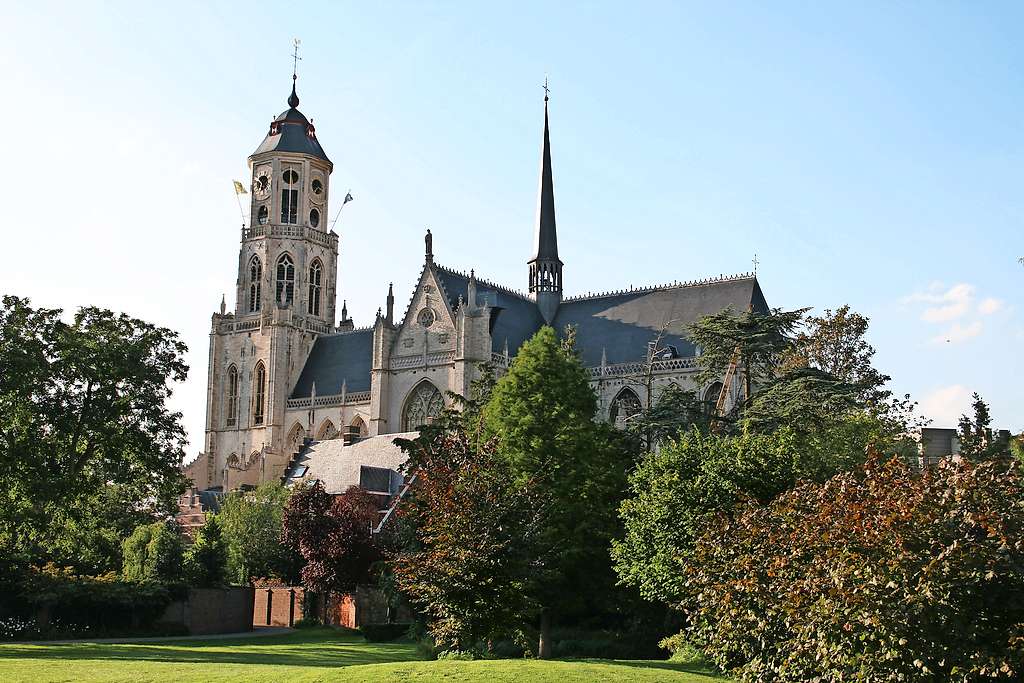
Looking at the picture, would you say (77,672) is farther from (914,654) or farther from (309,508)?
(309,508)

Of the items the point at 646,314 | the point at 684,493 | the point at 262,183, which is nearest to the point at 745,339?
the point at 684,493

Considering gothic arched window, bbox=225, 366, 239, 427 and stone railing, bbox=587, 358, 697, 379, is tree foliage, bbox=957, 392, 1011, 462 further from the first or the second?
gothic arched window, bbox=225, 366, 239, 427

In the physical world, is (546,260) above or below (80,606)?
above

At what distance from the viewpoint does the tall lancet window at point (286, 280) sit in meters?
94.8

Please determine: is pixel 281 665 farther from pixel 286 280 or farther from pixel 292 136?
pixel 292 136

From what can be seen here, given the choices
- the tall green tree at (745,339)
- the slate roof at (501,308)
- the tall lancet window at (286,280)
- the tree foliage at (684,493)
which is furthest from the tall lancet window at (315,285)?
the tree foliage at (684,493)

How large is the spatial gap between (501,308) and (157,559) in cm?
3516

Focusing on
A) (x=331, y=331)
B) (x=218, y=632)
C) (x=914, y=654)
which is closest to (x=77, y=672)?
(x=914, y=654)

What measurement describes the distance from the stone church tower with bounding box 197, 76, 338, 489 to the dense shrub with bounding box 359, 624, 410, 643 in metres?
46.9

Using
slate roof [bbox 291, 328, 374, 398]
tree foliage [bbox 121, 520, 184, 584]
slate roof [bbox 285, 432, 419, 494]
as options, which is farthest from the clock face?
tree foliage [bbox 121, 520, 184, 584]

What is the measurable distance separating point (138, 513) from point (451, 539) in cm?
3626

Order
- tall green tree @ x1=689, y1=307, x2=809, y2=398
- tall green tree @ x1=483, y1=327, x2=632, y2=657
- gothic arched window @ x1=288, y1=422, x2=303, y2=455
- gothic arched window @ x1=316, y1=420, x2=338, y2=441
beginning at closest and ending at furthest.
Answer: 1. tall green tree @ x1=483, y1=327, x2=632, y2=657
2. tall green tree @ x1=689, y1=307, x2=809, y2=398
3. gothic arched window @ x1=316, y1=420, x2=338, y2=441
4. gothic arched window @ x1=288, y1=422, x2=303, y2=455

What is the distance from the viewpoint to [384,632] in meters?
43.7

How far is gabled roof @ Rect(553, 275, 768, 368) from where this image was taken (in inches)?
3027
